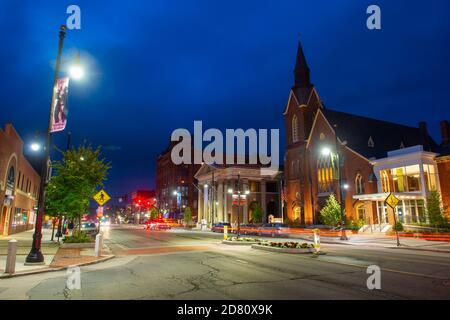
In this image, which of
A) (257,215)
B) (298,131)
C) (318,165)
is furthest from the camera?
(257,215)

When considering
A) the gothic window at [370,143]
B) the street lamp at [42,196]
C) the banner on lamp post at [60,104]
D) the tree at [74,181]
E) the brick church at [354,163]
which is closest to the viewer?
the street lamp at [42,196]

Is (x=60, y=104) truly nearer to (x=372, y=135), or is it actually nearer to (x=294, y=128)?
(x=372, y=135)

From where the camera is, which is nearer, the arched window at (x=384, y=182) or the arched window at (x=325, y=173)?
the arched window at (x=384, y=182)

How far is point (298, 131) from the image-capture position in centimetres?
5719

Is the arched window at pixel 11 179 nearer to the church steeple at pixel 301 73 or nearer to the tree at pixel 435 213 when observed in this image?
the tree at pixel 435 213

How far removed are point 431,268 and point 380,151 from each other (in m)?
37.6

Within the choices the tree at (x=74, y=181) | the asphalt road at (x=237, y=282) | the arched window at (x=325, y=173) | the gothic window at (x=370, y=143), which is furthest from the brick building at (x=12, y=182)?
the gothic window at (x=370, y=143)

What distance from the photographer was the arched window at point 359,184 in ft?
139
